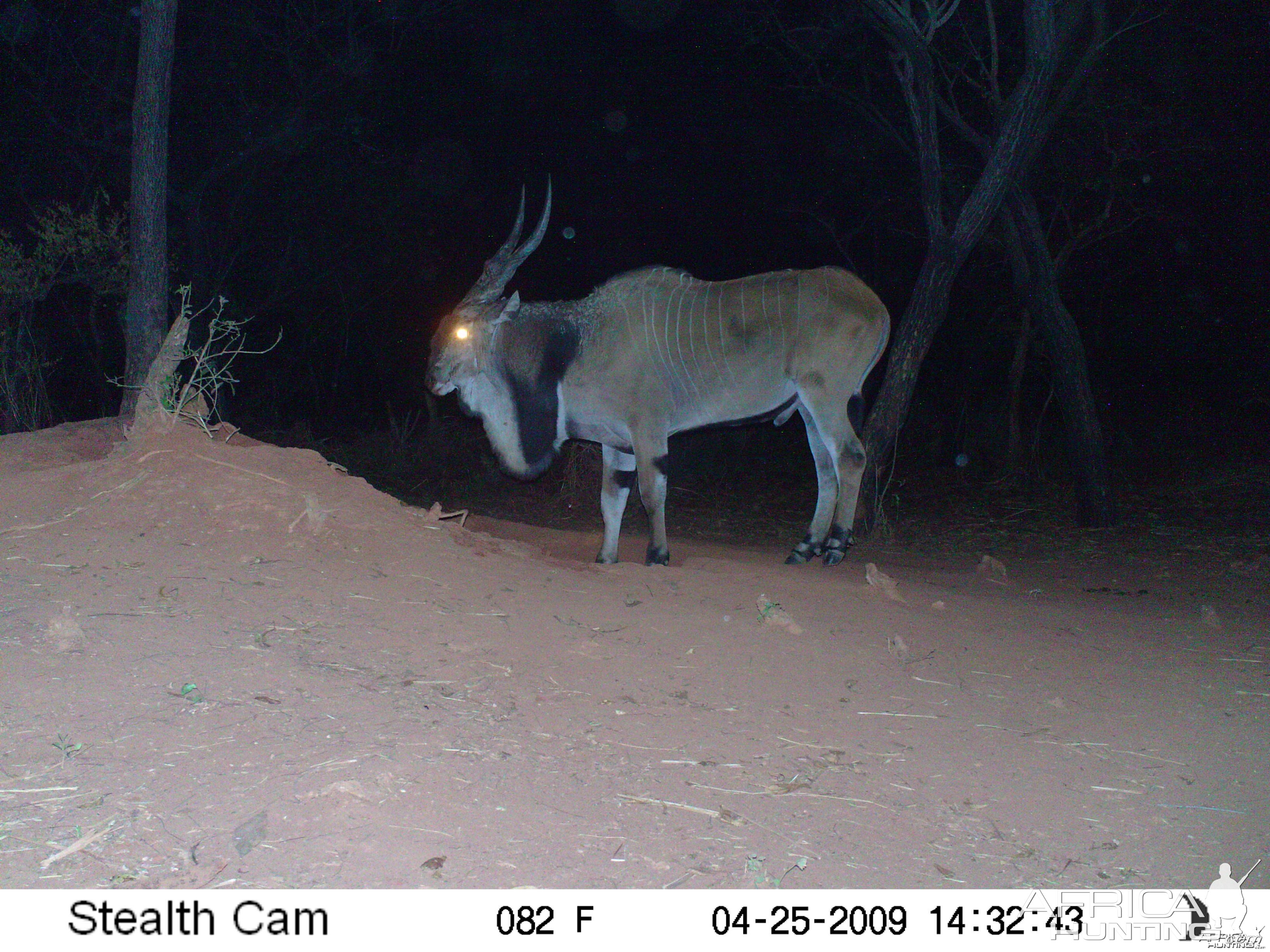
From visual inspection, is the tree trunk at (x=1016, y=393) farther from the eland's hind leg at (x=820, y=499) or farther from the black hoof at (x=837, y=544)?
the black hoof at (x=837, y=544)

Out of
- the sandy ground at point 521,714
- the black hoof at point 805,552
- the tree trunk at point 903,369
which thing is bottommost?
the black hoof at point 805,552

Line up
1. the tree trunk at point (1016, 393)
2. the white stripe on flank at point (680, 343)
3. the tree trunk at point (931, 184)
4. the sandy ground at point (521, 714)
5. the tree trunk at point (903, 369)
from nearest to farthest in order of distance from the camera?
the sandy ground at point (521, 714) < the white stripe on flank at point (680, 343) < the tree trunk at point (931, 184) < the tree trunk at point (903, 369) < the tree trunk at point (1016, 393)

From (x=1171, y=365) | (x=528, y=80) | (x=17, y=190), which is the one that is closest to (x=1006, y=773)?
(x=528, y=80)

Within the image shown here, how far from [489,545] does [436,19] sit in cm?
1142

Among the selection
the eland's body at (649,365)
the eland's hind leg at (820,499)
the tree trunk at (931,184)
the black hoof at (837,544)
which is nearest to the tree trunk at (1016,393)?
the tree trunk at (931,184)

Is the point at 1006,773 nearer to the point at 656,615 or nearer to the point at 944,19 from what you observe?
the point at 656,615

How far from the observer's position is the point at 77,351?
59.5 feet

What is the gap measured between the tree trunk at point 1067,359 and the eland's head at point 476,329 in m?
5.27

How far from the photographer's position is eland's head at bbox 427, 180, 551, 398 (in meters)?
7.01

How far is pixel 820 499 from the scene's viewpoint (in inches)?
295

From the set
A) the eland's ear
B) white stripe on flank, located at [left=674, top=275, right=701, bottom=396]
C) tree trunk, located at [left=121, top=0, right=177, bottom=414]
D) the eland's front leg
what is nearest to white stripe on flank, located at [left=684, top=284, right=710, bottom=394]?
white stripe on flank, located at [left=674, top=275, right=701, bottom=396]

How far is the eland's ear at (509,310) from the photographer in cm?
698

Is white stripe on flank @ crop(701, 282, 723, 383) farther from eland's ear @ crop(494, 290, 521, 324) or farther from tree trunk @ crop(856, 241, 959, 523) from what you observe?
tree trunk @ crop(856, 241, 959, 523)

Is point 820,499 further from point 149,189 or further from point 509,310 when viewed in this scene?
point 149,189
